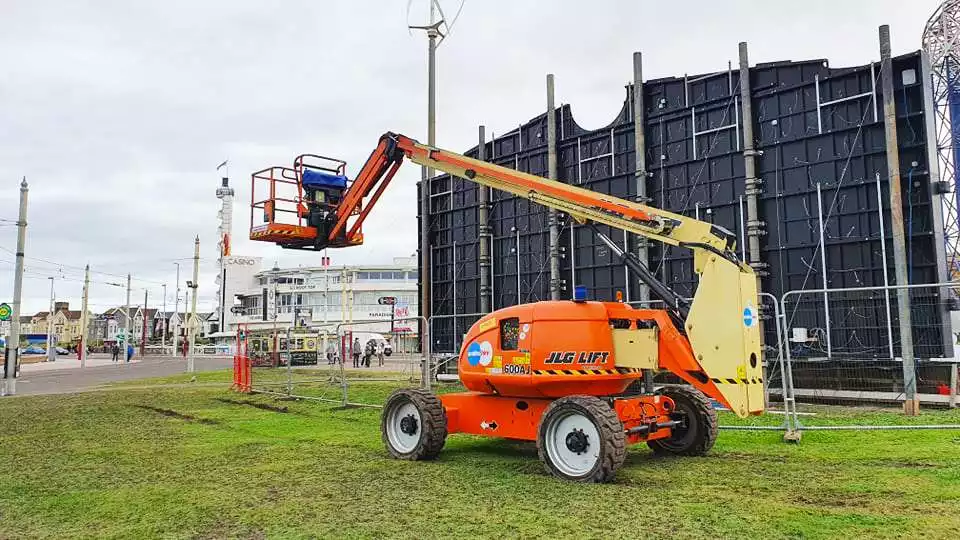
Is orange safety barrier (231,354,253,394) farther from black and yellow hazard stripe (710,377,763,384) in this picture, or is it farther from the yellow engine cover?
black and yellow hazard stripe (710,377,763,384)

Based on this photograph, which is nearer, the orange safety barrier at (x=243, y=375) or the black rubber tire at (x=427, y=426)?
the black rubber tire at (x=427, y=426)

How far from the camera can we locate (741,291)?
7941mm

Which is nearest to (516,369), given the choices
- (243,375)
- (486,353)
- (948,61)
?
(486,353)

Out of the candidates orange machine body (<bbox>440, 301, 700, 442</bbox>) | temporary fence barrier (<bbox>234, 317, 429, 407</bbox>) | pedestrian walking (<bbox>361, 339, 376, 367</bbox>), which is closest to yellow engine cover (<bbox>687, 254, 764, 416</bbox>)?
orange machine body (<bbox>440, 301, 700, 442</bbox>)

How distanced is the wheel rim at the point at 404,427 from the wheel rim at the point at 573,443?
2.04 meters

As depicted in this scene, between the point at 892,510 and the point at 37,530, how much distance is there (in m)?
7.47

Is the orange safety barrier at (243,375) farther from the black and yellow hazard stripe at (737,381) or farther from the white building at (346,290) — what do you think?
the white building at (346,290)

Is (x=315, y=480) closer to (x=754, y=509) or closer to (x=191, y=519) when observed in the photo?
(x=191, y=519)

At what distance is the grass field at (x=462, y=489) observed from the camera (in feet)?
19.2

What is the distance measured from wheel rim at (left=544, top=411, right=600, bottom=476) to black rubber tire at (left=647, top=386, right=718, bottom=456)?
192 centimetres

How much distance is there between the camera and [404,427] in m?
9.45

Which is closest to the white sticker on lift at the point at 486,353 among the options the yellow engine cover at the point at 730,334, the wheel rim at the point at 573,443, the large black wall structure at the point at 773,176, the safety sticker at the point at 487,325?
the safety sticker at the point at 487,325

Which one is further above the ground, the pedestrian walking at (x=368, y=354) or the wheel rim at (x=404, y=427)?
the pedestrian walking at (x=368, y=354)

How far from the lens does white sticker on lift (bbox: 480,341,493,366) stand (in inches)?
353
